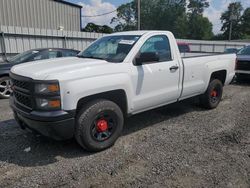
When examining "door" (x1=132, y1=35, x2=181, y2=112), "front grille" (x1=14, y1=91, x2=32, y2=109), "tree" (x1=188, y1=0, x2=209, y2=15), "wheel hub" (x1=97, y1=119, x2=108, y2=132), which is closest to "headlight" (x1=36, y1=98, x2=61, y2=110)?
"front grille" (x1=14, y1=91, x2=32, y2=109)

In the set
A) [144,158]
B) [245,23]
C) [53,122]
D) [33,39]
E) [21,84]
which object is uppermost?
[245,23]

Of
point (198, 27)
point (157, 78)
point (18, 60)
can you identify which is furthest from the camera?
point (198, 27)

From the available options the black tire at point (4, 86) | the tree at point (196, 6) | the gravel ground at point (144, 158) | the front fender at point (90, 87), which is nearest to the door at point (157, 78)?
the front fender at point (90, 87)

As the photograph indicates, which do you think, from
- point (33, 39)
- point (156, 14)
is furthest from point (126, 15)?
point (33, 39)

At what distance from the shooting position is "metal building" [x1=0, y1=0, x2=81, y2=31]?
1620 centimetres

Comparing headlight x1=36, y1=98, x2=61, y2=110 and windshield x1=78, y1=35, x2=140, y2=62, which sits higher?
windshield x1=78, y1=35, x2=140, y2=62

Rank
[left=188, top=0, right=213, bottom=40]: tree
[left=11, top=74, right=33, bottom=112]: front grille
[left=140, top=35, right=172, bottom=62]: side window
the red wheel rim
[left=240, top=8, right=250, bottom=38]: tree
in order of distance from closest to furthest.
A: [left=11, top=74, right=33, bottom=112]: front grille, the red wheel rim, [left=140, top=35, right=172, bottom=62]: side window, [left=188, top=0, right=213, bottom=40]: tree, [left=240, top=8, right=250, bottom=38]: tree

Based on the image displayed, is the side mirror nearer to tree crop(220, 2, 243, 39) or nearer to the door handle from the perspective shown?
the door handle

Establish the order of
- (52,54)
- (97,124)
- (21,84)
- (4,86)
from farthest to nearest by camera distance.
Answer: (52,54), (4,86), (97,124), (21,84)

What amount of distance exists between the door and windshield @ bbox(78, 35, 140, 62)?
0.84 ft

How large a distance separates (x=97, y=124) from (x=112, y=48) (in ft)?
4.89

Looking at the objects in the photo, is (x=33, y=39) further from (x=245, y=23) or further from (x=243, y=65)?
(x=245, y=23)

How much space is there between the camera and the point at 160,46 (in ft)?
15.2

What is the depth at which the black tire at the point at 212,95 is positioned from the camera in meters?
5.79
